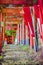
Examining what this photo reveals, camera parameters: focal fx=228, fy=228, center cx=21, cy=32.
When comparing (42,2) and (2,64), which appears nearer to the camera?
(42,2)

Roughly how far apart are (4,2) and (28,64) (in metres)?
1.71

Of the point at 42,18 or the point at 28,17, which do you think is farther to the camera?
the point at 28,17

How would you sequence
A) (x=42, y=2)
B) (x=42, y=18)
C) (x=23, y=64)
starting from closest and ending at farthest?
(x=42, y=2) < (x=42, y=18) < (x=23, y=64)

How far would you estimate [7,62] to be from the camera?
17.7 ft

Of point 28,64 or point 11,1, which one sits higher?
point 11,1

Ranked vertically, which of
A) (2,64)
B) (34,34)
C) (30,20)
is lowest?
(2,64)

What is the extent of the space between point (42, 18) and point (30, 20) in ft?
8.77

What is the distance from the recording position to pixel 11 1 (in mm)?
4207

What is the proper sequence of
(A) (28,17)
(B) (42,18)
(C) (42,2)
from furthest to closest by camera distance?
(A) (28,17) → (B) (42,18) → (C) (42,2)

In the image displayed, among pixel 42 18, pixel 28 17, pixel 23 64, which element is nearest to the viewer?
pixel 42 18

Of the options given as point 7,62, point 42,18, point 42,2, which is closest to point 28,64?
point 7,62

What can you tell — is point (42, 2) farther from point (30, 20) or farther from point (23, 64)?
point (30, 20)

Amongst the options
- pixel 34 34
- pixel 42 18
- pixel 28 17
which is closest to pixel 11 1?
pixel 42 18

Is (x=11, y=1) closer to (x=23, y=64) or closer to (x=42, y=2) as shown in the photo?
(x=42, y=2)
